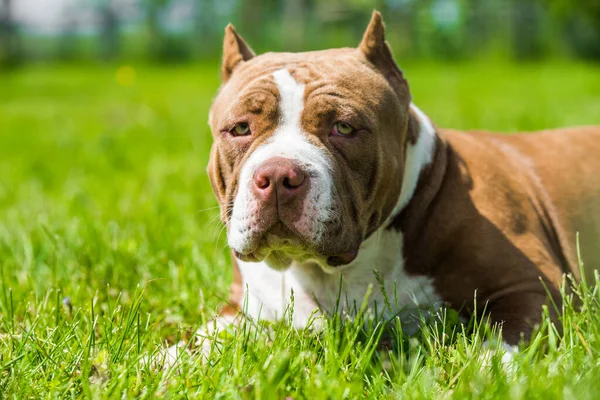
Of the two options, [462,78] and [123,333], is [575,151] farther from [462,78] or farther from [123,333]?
[462,78]

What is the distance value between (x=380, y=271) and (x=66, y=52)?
80.6ft

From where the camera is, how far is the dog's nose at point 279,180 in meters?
2.63

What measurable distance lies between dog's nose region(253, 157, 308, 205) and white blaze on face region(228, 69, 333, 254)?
0.03 m

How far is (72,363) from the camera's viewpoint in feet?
8.32

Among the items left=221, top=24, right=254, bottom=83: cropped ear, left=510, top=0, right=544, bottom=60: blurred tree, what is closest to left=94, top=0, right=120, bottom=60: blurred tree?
left=510, top=0, right=544, bottom=60: blurred tree

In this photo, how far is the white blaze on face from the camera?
2.68 meters

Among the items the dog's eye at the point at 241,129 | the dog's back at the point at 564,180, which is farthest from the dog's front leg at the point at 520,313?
the dog's eye at the point at 241,129

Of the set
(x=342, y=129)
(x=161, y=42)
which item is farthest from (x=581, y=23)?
(x=342, y=129)

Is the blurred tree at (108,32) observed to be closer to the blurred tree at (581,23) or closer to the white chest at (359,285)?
the blurred tree at (581,23)

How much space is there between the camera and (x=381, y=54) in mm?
3213

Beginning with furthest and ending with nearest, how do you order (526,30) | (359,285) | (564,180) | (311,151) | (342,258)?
(526,30), (564,180), (359,285), (342,258), (311,151)

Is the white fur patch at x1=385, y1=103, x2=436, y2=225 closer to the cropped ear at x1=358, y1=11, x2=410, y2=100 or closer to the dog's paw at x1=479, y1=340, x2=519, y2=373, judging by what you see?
the cropped ear at x1=358, y1=11, x2=410, y2=100

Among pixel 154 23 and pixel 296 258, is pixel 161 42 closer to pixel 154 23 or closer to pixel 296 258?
pixel 154 23

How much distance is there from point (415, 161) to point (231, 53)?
2.83ft
